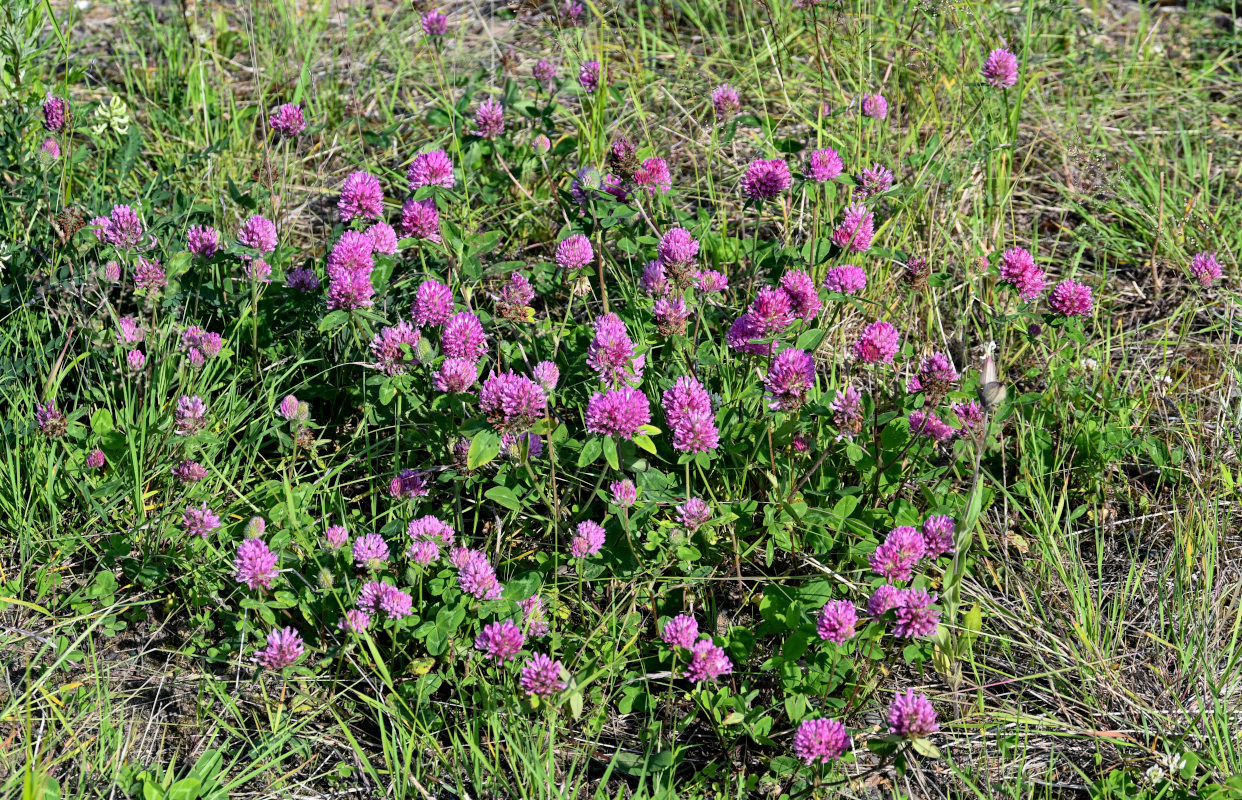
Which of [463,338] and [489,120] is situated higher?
[489,120]

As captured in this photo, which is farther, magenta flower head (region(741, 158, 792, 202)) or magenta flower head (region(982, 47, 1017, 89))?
magenta flower head (region(982, 47, 1017, 89))

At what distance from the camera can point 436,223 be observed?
2719mm

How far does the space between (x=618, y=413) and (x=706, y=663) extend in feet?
1.78

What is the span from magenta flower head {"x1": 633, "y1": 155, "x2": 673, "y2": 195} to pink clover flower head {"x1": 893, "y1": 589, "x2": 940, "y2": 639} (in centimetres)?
126

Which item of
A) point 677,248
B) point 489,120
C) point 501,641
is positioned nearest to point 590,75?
point 489,120

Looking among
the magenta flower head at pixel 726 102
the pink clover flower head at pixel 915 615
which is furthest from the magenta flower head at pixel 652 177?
the pink clover flower head at pixel 915 615

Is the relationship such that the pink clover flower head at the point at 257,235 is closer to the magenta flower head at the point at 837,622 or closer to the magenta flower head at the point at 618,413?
the magenta flower head at the point at 618,413

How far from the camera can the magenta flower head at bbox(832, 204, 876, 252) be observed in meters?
2.64

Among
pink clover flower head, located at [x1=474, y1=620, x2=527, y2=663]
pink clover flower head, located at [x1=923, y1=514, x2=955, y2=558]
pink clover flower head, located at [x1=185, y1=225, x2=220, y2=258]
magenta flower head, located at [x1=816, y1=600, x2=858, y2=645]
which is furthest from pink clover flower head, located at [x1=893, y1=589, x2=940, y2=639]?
pink clover flower head, located at [x1=185, y1=225, x2=220, y2=258]

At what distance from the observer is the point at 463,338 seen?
244 centimetres

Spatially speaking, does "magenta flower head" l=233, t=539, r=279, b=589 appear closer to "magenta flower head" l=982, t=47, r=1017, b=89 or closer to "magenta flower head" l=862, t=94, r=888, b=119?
"magenta flower head" l=862, t=94, r=888, b=119

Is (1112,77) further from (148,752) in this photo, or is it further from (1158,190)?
(148,752)

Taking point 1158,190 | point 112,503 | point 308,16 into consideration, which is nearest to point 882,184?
point 1158,190

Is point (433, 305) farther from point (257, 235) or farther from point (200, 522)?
point (200, 522)
